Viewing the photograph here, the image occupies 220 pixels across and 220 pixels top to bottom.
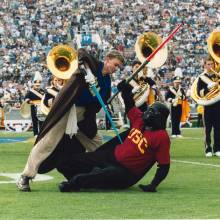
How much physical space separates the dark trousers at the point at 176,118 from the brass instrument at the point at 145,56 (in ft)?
19.6

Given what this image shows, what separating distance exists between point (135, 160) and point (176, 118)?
58.0ft

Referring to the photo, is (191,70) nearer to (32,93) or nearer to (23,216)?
(32,93)

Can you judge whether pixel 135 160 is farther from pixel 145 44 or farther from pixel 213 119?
pixel 145 44

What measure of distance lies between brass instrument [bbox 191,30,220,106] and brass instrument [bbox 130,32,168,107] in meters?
1.92

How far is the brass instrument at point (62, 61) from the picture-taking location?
21.8 m

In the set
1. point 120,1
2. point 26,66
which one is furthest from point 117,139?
point 120,1

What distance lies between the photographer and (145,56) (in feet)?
66.9

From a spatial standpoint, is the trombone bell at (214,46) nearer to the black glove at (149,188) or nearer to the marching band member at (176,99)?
the black glove at (149,188)

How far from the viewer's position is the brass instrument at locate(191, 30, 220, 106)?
677 inches

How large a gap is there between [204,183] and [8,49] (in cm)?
3643

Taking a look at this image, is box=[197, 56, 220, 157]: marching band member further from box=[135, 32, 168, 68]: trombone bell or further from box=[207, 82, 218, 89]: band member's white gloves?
box=[135, 32, 168, 68]: trombone bell

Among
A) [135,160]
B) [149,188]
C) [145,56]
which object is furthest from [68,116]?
[145,56]

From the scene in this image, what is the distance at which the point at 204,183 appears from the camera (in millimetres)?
11914

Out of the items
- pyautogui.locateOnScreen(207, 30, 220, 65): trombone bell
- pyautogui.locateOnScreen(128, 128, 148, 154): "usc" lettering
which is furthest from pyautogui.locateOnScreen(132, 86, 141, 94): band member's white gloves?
pyautogui.locateOnScreen(128, 128, 148, 154): "usc" lettering
